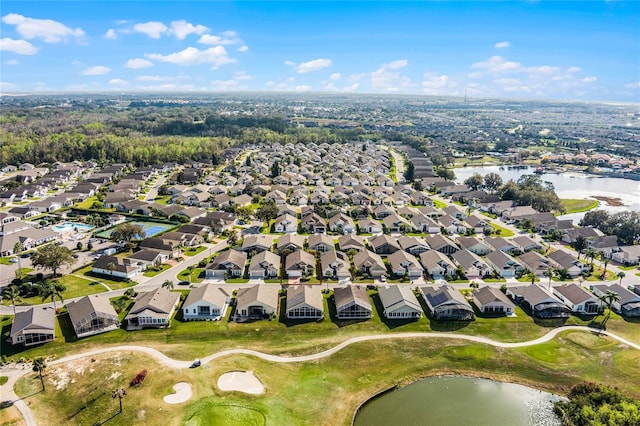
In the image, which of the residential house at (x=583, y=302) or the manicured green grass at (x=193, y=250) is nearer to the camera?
the residential house at (x=583, y=302)

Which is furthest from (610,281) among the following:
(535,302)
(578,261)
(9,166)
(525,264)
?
(9,166)

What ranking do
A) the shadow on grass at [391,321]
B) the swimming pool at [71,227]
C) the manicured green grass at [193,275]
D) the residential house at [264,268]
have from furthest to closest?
the swimming pool at [71,227]
the residential house at [264,268]
the manicured green grass at [193,275]
the shadow on grass at [391,321]

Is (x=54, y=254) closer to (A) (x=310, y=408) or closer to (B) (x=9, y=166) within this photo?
(A) (x=310, y=408)

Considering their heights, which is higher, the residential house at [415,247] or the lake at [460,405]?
the residential house at [415,247]

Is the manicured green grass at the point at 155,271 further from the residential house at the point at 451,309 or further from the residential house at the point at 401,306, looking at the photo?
the residential house at the point at 451,309

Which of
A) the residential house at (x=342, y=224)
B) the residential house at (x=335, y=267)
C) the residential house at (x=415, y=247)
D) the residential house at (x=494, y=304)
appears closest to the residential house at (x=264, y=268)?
the residential house at (x=335, y=267)

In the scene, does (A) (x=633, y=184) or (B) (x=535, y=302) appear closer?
(B) (x=535, y=302)

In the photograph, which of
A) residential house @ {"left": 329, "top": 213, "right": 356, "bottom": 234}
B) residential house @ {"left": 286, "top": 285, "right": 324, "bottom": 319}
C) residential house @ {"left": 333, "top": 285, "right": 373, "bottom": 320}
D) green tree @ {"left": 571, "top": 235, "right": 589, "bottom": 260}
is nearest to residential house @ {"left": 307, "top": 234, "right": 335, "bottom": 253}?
residential house @ {"left": 329, "top": 213, "right": 356, "bottom": 234}
